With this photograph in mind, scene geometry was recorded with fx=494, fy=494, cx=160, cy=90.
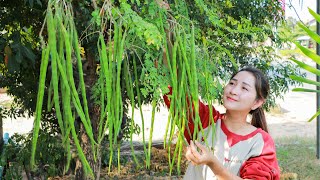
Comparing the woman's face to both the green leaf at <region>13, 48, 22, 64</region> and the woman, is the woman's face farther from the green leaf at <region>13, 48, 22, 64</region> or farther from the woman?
the green leaf at <region>13, 48, 22, 64</region>

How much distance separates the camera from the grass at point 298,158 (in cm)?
375

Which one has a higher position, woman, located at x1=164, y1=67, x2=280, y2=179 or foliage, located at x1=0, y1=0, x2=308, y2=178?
foliage, located at x1=0, y1=0, x2=308, y2=178

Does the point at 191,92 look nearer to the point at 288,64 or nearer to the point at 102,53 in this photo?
the point at 102,53

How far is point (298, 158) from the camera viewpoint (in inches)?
169

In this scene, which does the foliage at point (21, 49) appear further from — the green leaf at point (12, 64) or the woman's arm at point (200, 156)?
the woman's arm at point (200, 156)

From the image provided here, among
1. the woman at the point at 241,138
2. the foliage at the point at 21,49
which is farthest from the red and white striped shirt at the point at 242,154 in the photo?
the foliage at the point at 21,49

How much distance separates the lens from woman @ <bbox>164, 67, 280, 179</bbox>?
1.25 m

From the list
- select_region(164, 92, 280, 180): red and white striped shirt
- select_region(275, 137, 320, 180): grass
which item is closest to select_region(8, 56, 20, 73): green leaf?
select_region(164, 92, 280, 180): red and white striped shirt

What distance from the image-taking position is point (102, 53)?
67 centimetres

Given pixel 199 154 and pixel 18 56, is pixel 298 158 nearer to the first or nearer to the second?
pixel 18 56

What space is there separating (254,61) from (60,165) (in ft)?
5.07

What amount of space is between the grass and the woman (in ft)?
7.62

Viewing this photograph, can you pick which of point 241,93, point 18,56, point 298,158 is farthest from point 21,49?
point 298,158

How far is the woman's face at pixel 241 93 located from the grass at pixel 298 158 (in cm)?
236
